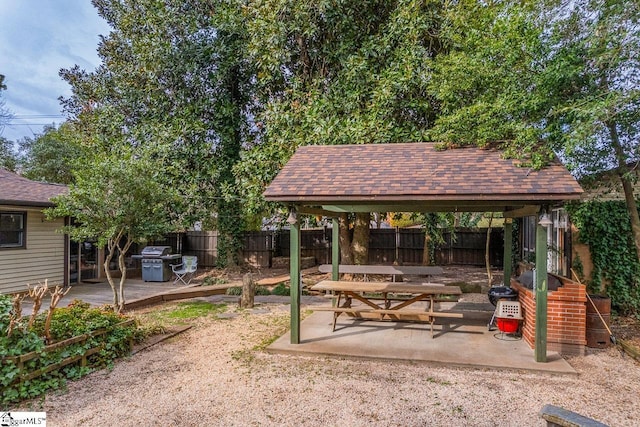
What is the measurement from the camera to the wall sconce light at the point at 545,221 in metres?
4.93

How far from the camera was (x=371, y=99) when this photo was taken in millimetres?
10523

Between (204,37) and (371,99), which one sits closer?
(371,99)

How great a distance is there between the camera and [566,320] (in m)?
5.47

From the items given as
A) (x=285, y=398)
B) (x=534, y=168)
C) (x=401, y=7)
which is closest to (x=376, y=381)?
(x=285, y=398)

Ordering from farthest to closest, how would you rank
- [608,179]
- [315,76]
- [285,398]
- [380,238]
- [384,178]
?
[380,238], [315,76], [608,179], [384,178], [285,398]

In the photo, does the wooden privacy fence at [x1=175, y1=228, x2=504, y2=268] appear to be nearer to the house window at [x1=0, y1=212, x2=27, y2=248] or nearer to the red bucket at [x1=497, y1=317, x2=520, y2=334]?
the house window at [x1=0, y1=212, x2=27, y2=248]

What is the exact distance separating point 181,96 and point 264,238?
20.6ft

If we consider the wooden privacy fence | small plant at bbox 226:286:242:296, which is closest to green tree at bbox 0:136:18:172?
the wooden privacy fence

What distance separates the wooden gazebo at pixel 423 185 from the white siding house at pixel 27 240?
702cm

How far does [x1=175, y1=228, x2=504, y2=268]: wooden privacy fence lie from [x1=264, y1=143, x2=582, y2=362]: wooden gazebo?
30.6 ft

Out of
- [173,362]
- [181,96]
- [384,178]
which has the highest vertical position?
[181,96]

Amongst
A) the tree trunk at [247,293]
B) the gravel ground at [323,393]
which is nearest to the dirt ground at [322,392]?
the gravel ground at [323,393]

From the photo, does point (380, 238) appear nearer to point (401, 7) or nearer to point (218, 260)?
point (218, 260)

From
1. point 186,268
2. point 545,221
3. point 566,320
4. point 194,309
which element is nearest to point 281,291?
point 194,309
